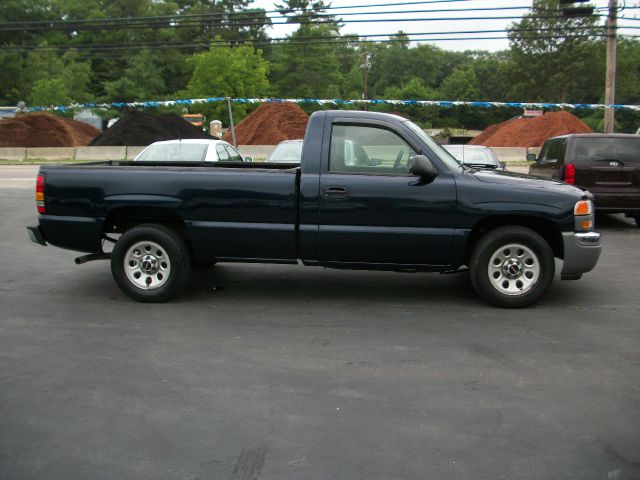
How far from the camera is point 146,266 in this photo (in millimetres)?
7379

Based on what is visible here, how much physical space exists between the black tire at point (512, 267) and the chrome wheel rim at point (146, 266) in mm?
3221

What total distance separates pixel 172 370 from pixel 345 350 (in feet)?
4.60

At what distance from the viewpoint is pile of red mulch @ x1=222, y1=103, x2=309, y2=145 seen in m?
42.0

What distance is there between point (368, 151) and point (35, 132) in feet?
130

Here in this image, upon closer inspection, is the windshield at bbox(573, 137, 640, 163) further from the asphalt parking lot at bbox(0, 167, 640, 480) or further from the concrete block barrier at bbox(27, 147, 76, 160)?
the concrete block barrier at bbox(27, 147, 76, 160)

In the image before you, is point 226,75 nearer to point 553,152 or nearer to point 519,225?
point 553,152

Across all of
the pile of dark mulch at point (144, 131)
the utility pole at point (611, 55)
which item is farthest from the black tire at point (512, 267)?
the pile of dark mulch at point (144, 131)

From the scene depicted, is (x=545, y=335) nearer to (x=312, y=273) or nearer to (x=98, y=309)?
(x=312, y=273)

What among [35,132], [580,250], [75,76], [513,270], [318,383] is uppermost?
[75,76]

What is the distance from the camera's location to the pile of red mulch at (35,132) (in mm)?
41281

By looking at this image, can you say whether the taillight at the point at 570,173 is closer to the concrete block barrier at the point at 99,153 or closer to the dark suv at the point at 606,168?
the dark suv at the point at 606,168

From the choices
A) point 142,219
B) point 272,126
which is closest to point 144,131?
point 272,126

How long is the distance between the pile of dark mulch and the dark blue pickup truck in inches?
1256

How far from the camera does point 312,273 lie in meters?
8.91
